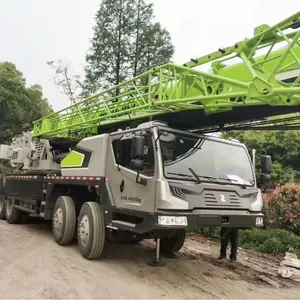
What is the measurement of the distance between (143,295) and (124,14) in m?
18.5

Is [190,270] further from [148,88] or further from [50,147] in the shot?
[50,147]

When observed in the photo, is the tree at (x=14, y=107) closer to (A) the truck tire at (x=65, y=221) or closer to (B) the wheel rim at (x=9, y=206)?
(B) the wheel rim at (x=9, y=206)

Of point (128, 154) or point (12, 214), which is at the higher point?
point (128, 154)

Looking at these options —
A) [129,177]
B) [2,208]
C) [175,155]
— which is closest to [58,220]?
[129,177]

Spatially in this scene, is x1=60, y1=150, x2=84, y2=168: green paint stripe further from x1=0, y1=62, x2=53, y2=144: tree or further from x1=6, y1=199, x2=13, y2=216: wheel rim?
x1=0, y1=62, x2=53, y2=144: tree

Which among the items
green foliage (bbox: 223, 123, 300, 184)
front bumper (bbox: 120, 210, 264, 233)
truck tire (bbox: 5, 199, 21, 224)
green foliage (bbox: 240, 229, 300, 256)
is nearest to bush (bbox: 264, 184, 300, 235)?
green foliage (bbox: 240, 229, 300, 256)

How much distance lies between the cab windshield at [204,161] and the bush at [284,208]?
318 cm

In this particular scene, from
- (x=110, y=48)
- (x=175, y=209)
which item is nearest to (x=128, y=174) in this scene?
(x=175, y=209)

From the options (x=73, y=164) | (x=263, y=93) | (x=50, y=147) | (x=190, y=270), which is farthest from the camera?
(x=50, y=147)

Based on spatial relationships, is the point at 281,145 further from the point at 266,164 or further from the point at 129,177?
the point at 129,177

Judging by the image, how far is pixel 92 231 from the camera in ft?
20.8

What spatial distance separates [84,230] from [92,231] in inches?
12.5

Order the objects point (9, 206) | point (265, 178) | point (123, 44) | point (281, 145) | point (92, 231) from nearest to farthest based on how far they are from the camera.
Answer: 1. point (92, 231)
2. point (265, 178)
3. point (9, 206)
4. point (281, 145)
5. point (123, 44)

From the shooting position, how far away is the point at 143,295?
4914 mm
